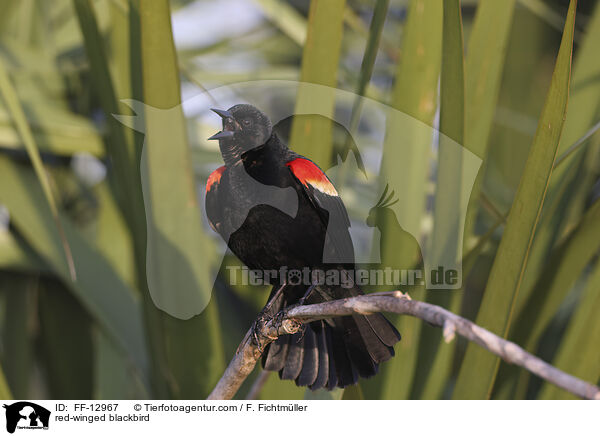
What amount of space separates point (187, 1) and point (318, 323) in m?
1.16

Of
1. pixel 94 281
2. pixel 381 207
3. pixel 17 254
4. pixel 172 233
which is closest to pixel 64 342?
pixel 17 254

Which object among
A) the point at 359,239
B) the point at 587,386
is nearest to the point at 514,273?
the point at 359,239

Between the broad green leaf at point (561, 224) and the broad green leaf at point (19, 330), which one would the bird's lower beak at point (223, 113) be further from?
the broad green leaf at point (19, 330)

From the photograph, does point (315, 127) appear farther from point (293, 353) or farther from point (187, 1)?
point (187, 1)

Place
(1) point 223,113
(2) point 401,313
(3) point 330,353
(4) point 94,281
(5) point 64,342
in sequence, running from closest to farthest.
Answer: (2) point 401,313 < (1) point 223,113 < (3) point 330,353 < (4) point 94,281 < (5) point 64,342

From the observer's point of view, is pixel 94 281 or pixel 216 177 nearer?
pixel 216 177

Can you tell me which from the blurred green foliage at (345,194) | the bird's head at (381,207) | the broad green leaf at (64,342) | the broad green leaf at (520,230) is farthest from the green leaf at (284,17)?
the broad green leaf at (64,342)

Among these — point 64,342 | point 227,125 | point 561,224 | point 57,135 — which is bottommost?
point 64,342

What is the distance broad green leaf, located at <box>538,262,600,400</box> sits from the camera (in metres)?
0.84

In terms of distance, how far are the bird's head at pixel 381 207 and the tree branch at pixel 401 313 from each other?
204mm

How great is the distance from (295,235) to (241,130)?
0.55ft

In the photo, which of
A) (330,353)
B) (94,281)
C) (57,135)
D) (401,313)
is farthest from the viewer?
(57,135)

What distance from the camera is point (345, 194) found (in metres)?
0.96
